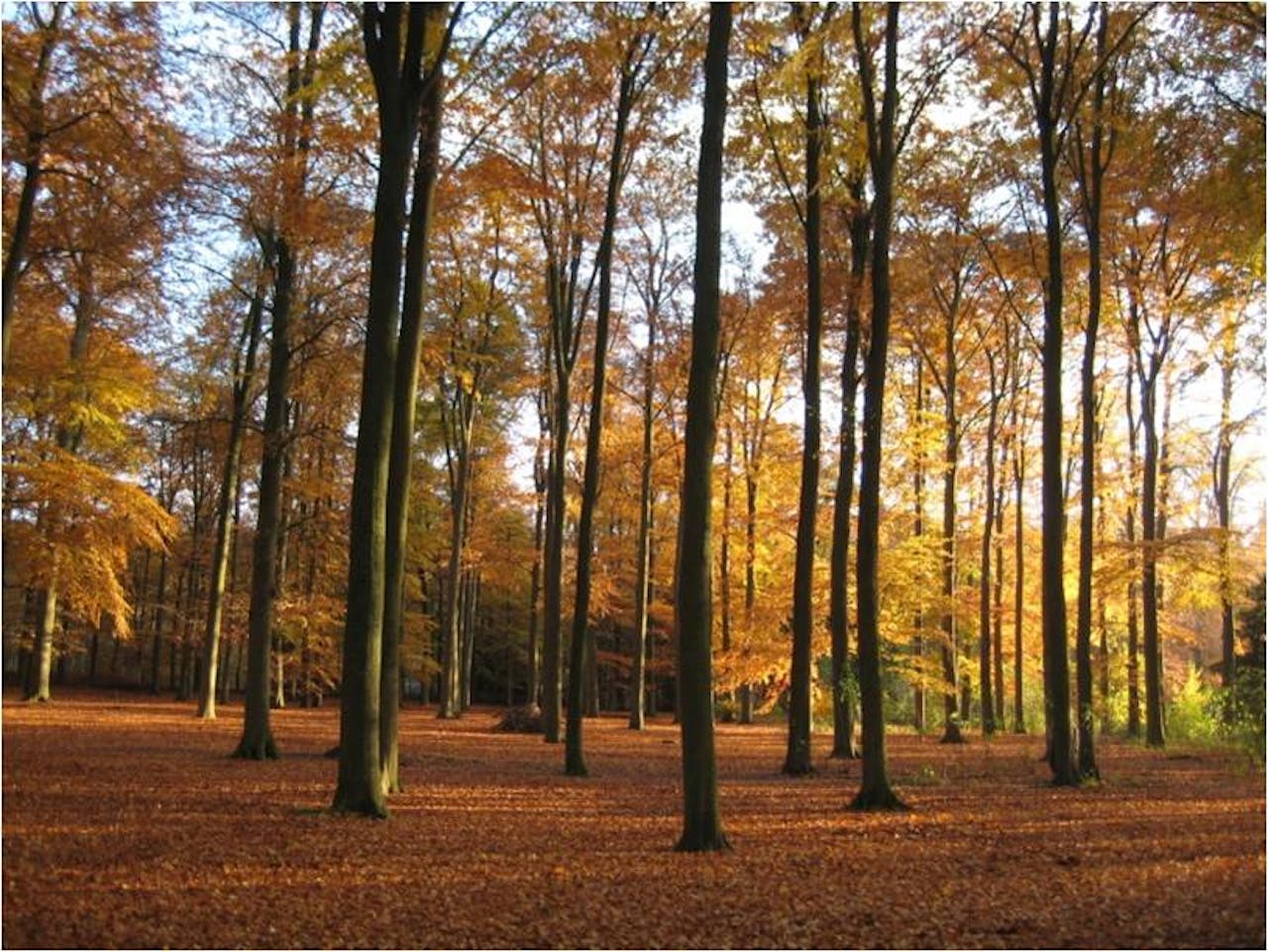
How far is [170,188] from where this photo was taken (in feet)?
42.8

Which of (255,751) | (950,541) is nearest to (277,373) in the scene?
(255,751)

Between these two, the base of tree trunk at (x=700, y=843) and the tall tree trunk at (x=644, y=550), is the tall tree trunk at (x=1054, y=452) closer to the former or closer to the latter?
the base of tree trunk at (x=700, y=843)

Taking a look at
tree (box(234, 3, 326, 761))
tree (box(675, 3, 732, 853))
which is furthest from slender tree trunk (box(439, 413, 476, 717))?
tree (box(675, 3, 732, 853))

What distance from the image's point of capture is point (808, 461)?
15422 millimetres

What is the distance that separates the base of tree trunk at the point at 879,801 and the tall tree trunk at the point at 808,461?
3968 millimetres

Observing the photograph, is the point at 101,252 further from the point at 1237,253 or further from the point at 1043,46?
the point at 1237,253

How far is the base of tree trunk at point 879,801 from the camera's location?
411 inches

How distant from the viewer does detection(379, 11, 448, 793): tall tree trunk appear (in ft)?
33.2

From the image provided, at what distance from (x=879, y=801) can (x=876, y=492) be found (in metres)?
3.34

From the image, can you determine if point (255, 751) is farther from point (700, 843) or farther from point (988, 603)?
point (988, 603)

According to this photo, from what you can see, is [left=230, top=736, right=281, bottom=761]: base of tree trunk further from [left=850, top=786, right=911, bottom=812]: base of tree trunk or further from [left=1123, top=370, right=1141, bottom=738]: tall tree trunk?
[left=1123, top=370, right=1141, bottom=738]: tall tree trunk

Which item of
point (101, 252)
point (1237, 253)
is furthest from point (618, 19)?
point (1237, 253)

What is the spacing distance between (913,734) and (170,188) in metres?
21.7

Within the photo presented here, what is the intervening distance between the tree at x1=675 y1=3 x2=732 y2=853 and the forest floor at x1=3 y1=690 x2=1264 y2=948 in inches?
18.9
